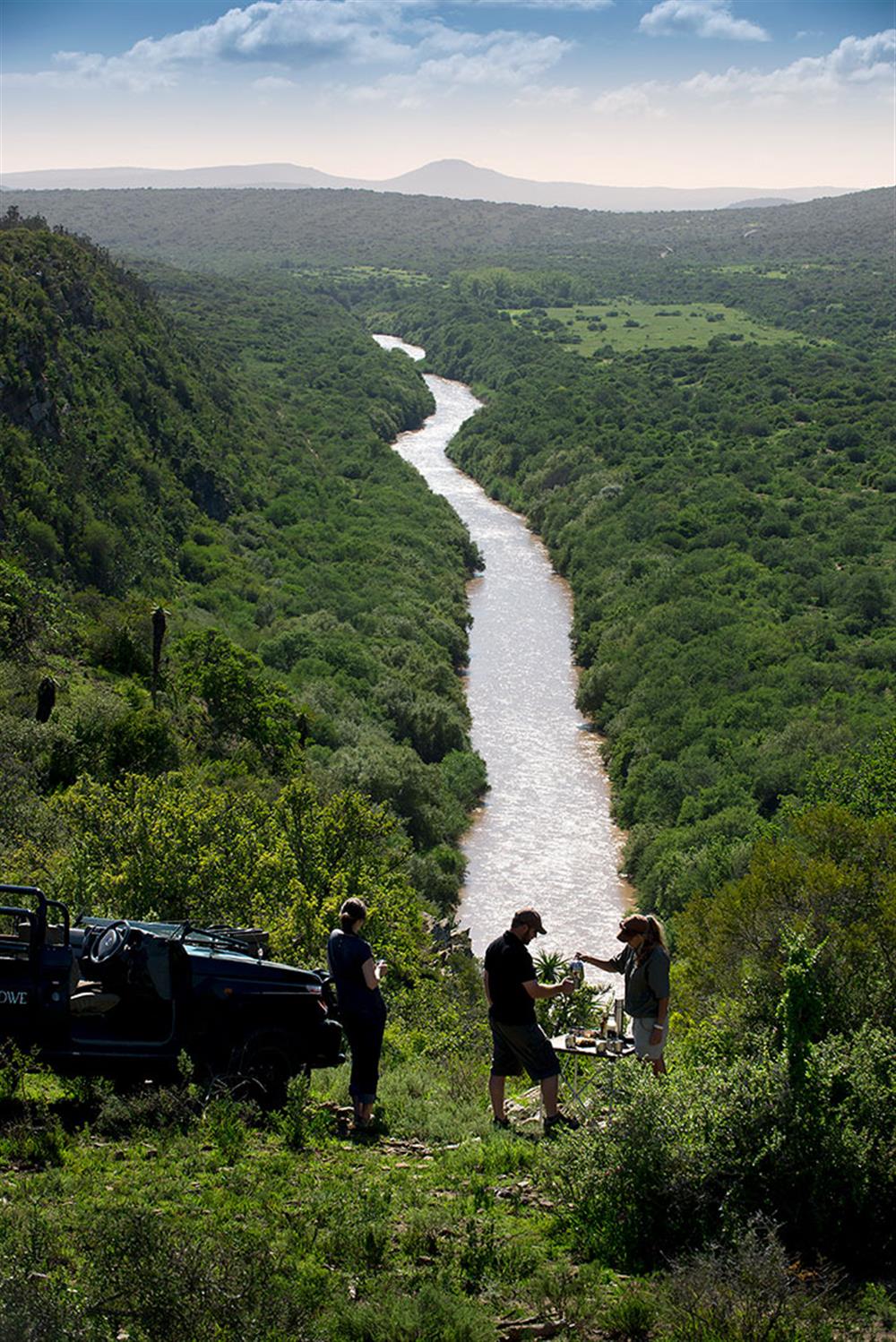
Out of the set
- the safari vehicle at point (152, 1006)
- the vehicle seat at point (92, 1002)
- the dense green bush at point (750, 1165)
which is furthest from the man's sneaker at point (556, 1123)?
the vehicle seat at point (92, 1002)

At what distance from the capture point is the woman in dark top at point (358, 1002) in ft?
34.3

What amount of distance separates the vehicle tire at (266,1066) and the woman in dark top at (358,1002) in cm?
53

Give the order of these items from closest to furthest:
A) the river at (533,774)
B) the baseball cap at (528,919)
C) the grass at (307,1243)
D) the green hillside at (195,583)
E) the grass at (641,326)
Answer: the grass at (307,1243), the baseball cap at (528,919), the green hillside at (195,583), the river at (533,774), the grass at (641,326)

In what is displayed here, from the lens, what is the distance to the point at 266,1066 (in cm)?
1054

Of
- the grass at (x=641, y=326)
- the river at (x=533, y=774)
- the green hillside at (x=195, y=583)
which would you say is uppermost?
the grass at (x=641, y=326)

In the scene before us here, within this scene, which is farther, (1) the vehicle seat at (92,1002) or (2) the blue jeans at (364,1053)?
(2) the blue jeans at (364,1053)

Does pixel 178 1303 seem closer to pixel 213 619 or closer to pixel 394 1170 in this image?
pixel 394 1170

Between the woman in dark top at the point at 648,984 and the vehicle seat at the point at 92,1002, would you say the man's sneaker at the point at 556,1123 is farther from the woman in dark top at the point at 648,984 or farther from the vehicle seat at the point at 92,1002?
the vehicle seat at the point at 92,1002

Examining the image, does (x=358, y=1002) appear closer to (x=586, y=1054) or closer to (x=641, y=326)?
(x=586, y=1054)

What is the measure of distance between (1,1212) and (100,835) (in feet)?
37.6

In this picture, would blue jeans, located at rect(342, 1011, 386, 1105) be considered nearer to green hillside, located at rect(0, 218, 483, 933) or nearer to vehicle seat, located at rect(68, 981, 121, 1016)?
vehicle seat, located at rect(68, 981, 121, 1016)

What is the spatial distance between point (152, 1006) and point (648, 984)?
13.1 ft

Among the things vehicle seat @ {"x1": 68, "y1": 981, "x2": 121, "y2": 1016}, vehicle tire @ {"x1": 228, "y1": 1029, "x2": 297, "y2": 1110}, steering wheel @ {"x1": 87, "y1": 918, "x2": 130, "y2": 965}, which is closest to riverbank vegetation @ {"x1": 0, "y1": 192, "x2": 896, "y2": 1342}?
vehicle tire @ {"x1": 228, "y1": 1029, "x2": 297, "y2": 1110}

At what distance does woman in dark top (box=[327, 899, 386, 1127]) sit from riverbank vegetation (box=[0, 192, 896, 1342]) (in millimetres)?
457
